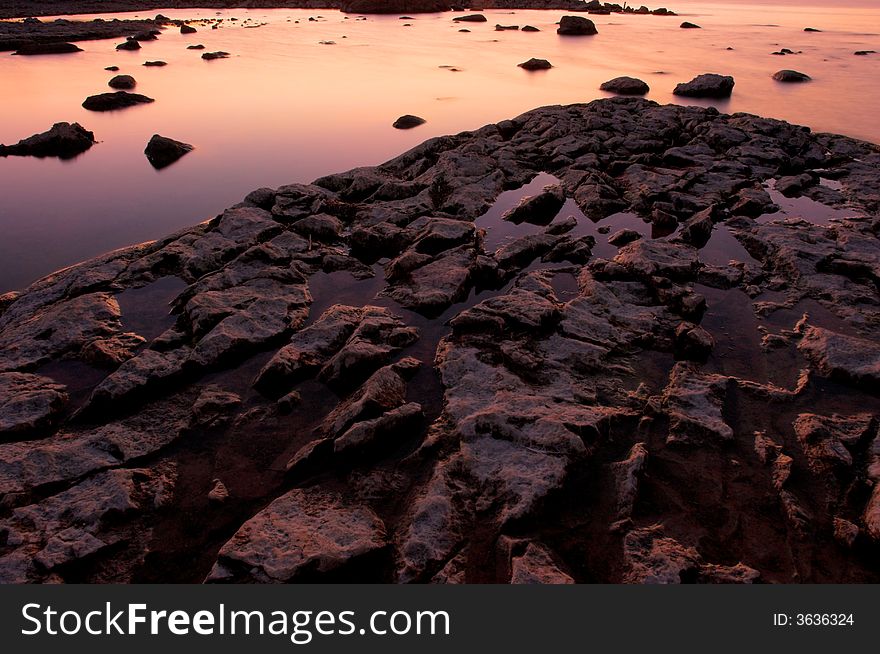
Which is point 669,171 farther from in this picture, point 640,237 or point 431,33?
point 431,33

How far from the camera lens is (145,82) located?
27344mm

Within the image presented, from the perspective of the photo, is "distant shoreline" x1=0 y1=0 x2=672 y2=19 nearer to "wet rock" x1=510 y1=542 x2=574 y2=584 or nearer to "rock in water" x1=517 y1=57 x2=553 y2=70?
"rock in water" x1=517 y1=57 x2=553 y2=70

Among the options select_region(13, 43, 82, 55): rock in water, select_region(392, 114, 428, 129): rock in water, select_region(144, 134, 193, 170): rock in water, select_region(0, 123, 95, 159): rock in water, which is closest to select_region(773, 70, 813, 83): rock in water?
select_region(392, 114, 428, 129): rock in water

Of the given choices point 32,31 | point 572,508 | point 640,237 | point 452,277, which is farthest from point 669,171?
point 32,31

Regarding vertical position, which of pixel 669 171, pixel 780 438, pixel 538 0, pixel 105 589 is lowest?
pixel 105 589

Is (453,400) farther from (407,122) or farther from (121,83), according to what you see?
(121,83)

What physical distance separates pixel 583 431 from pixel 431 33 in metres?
53.4

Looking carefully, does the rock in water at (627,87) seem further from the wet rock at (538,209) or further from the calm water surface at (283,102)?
the wet rock at (538,209)

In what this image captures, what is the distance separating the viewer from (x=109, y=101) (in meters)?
22.1

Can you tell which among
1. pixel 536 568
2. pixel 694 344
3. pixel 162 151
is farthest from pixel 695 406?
pixel 162 151

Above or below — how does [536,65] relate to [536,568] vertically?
above

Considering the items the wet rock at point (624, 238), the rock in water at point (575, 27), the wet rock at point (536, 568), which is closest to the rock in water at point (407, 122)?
the wet rock at point (624, 238)

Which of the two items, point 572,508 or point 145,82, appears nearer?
point 572,508

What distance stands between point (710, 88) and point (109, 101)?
26.1 meters
